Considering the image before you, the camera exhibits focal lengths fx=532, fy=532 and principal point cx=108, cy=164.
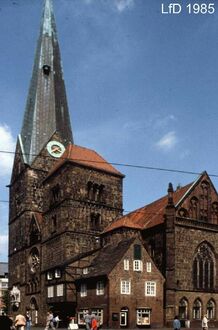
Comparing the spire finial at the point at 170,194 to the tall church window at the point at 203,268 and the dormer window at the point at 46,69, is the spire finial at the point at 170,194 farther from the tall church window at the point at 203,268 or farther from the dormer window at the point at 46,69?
the dormer window at the point at 46,69

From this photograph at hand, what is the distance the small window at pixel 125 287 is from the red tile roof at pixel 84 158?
17.4 meters

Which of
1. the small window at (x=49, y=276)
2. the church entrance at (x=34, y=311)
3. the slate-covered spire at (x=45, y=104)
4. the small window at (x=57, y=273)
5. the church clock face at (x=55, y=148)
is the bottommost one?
the church entrance at (x=34, y=311)

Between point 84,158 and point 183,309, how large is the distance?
22.1m

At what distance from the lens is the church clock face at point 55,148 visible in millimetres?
73688

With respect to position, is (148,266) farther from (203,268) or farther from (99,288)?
(203,268)

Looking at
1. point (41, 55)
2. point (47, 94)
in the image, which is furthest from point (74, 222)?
point (41, 55)

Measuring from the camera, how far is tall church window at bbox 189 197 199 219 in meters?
55.5

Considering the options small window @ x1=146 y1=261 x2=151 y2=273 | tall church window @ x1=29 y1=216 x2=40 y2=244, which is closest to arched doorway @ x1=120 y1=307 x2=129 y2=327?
small window @ x1=146 y1=261 x2=151 y2=273

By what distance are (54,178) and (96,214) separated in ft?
23.1

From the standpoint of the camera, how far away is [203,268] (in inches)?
2165

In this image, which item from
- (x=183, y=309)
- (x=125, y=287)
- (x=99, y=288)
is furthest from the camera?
(x=183, y=309)

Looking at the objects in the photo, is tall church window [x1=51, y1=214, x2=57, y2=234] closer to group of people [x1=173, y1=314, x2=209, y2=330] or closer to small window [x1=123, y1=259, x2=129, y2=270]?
small window [x1=123, y1=259, x2=129, y2=270]

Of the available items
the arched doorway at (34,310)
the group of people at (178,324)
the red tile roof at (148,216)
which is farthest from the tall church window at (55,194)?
the group of people at (178,324)

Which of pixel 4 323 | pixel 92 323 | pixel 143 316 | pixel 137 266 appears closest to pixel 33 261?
pixel 137 266
